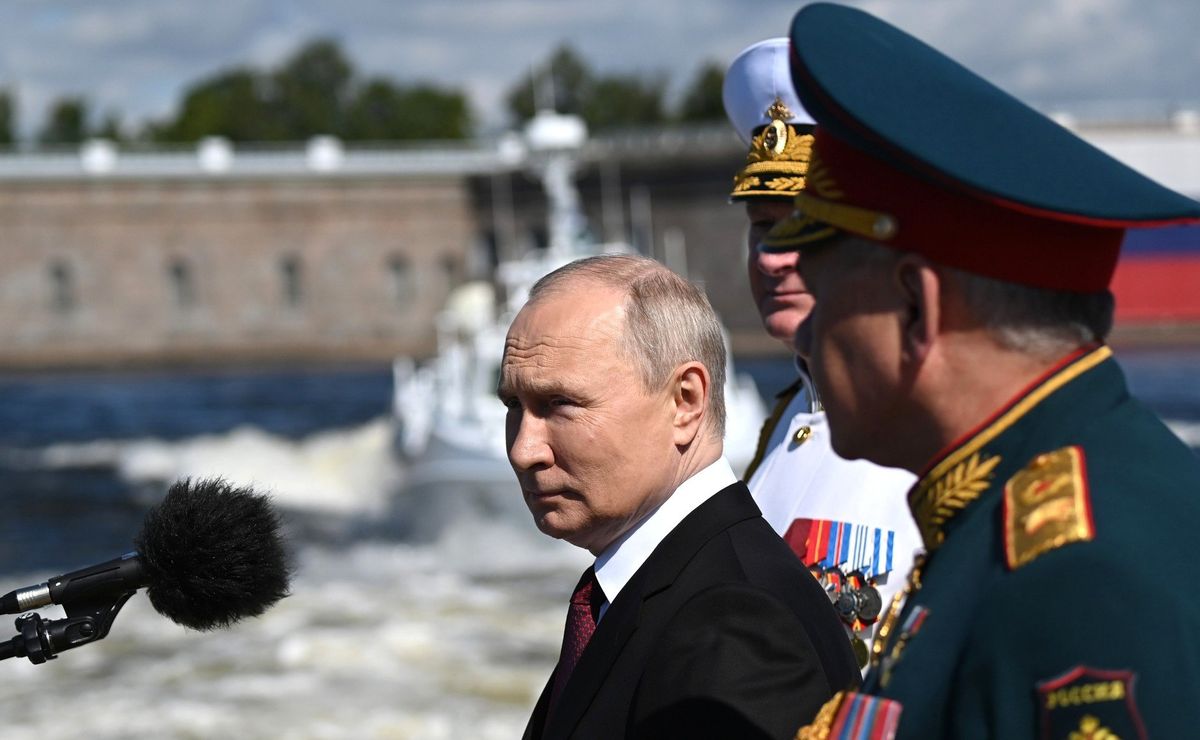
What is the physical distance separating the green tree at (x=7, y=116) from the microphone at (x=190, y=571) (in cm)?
8221

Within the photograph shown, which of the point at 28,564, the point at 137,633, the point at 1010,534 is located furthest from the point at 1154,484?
the point at 28,564

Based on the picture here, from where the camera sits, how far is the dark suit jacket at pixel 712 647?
188 centimetres

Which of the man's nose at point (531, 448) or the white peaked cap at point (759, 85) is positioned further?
the white peaked cap at point (759, 85)

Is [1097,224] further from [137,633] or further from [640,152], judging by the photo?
[640,152]

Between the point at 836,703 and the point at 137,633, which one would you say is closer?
the point at 836,703

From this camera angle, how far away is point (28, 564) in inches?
662

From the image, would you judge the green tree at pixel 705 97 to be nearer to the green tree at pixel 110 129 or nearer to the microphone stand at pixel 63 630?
the green tree at pixel 110 129

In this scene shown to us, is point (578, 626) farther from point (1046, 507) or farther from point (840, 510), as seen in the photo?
point (1046, 507)

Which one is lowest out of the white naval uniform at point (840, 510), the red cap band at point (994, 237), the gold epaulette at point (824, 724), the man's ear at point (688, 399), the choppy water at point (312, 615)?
the choppy water at point (312, 615)

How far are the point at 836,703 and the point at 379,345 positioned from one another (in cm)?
5147

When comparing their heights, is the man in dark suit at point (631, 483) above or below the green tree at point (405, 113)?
above

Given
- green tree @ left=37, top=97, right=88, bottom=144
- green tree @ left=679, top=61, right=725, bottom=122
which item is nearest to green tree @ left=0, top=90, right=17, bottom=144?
green tree @ left=37, top=97, right=88, bottom=144

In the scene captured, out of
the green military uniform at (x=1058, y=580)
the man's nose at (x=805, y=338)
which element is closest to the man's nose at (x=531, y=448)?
the man's nose at (x=805, y=338)

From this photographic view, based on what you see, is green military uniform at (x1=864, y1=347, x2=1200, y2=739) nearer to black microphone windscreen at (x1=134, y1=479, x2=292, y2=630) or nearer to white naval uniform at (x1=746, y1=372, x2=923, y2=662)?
black microphone windscreen at (x1=134, y1=479, x2=292, y2=630)
